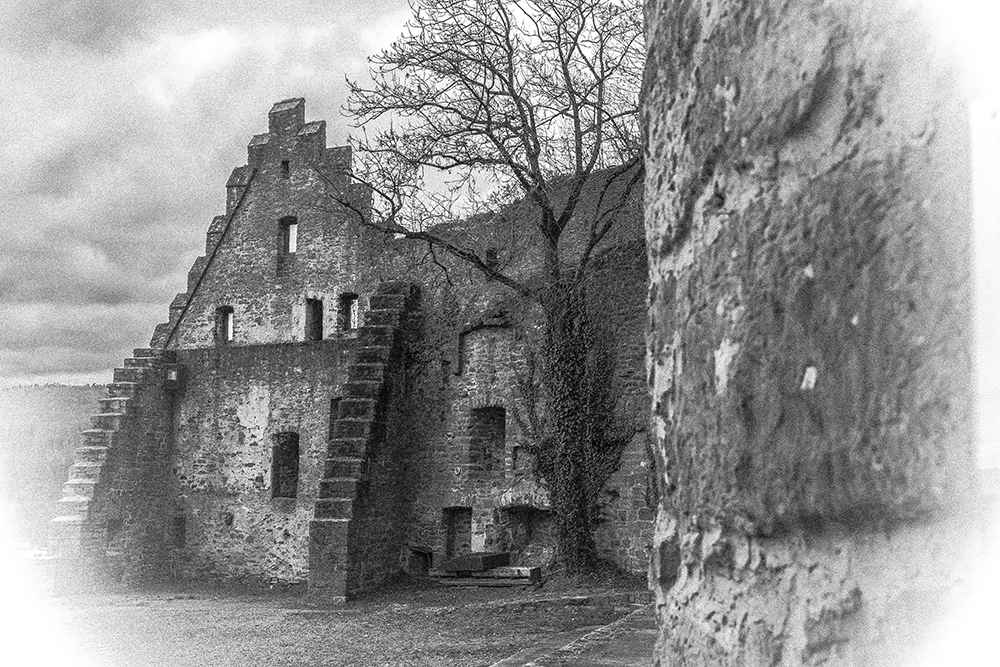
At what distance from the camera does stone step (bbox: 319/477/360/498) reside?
15500mm

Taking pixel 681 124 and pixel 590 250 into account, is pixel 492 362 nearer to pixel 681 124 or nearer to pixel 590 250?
pixel 590 250

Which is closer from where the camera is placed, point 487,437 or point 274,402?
point 487,437

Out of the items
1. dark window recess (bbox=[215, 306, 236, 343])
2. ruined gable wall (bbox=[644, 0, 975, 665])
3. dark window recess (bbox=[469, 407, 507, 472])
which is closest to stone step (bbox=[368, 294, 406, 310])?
dark window recess (bbox=[469, 407, 507, 472])

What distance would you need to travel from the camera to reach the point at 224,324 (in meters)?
26.1

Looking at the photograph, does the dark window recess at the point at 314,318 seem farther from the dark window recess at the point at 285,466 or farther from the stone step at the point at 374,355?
the stone step at the point at 374,355

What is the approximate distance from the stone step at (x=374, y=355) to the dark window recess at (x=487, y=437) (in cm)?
181

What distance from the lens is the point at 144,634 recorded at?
12812 mm

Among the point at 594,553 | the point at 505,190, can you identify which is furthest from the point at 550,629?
the point at 505,190

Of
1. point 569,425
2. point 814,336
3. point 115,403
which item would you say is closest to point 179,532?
point 115,403

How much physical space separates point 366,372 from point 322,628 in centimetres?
548

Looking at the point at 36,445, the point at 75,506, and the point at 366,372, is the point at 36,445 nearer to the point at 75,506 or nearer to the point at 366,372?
the point at 75,506

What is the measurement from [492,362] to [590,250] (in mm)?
2855

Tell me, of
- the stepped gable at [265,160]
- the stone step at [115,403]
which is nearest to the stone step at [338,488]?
the stone step at [115,403]

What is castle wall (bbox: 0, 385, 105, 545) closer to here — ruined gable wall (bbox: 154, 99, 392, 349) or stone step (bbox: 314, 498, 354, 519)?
ruined gable wall (bbox: 154, 99, 392, 349)
